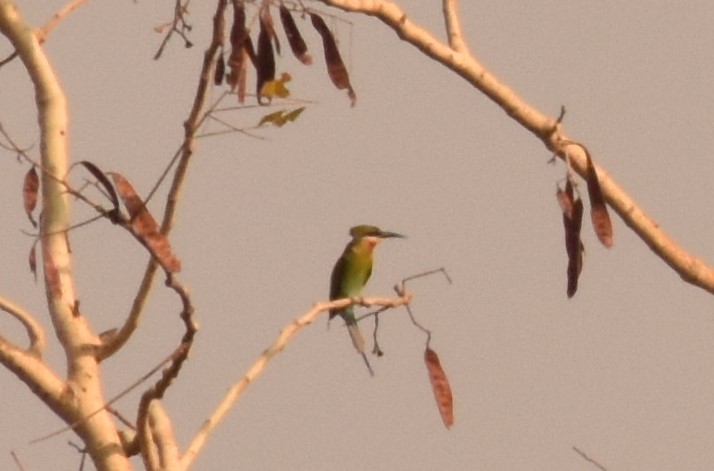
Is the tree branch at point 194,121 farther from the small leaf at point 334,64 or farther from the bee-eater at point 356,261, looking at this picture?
the bee-eater at point 356,261

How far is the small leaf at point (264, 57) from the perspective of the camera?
2.70m

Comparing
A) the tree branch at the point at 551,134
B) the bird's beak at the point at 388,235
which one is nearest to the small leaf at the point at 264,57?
the tree branch at the point at 551,134

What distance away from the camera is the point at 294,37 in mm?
2738

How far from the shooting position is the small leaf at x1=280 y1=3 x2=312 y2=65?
2723 mm

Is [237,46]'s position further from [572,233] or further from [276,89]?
[572,233]

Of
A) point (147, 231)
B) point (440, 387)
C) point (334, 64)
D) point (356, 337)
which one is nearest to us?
point (147, 231)

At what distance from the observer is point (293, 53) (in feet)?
8.95

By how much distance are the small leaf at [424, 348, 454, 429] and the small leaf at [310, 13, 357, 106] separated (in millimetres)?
531

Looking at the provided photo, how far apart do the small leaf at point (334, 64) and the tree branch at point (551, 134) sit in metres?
0.39

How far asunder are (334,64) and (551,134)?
640 mm

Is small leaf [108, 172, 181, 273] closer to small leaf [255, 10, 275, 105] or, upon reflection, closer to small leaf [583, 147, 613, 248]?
small leaf [255, 10, 275, 105]

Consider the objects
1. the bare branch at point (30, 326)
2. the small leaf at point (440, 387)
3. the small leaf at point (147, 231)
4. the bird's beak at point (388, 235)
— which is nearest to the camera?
the small leaf at point (147, 231)

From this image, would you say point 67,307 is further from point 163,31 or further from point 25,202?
point 163,31

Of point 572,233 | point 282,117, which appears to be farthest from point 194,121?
point 572,233
